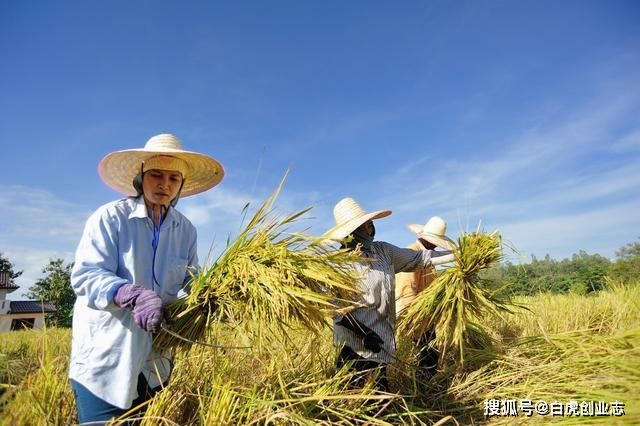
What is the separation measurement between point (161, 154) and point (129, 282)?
2.20 ft

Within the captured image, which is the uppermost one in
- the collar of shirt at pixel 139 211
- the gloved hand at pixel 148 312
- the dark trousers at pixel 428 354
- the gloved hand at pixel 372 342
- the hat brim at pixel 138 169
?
the hat brim at pixel 138 169

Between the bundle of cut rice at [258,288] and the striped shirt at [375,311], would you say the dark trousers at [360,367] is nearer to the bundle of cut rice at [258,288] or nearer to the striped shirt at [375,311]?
the striped shirt at [375,311]

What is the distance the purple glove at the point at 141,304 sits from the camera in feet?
4.62

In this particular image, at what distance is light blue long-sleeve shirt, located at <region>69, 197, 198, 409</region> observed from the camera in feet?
4.89

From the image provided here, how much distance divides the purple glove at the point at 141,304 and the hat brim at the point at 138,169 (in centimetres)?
74

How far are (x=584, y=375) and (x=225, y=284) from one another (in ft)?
6.68

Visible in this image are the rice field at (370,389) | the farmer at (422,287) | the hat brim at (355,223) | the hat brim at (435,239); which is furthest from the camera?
the farmer at (422,287)

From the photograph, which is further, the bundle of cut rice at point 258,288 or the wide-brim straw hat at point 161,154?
the wide-brim straw hat at point 161,154

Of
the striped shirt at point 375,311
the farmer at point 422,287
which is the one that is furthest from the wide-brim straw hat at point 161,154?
the farmer at point 422,287

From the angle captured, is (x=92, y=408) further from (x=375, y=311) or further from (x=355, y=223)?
(x=355, y=223)

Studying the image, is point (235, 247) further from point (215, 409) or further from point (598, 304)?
point (598, 304)

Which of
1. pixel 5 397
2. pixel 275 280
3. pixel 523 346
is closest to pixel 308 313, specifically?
pixel 275 280

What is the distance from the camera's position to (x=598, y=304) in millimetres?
4422

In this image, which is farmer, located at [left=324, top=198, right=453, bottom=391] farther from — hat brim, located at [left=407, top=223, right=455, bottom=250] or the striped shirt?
hat brim, located at [left=407, top=223, right=455, bottom=250]
